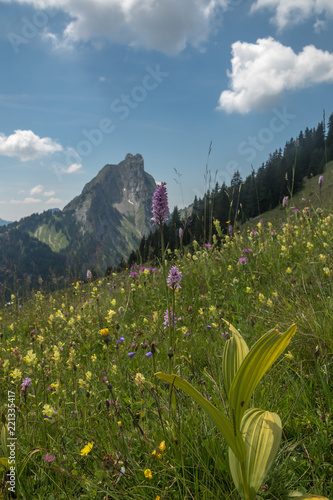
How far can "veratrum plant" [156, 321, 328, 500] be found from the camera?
103 cm

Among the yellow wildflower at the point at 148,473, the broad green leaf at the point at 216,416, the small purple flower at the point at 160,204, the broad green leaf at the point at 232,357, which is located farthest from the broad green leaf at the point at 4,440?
the small purple flower at the point at 160,204

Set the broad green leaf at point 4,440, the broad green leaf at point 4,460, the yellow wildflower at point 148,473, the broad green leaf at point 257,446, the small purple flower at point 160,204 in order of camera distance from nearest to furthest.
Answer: the broad green leaf at point 257,446, the yellow wildflower at point 148,473, the broad green leaf at point 4,460, the broad green leaf at point 4,440, the small purple flower at point 160,204

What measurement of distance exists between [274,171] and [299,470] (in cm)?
6722

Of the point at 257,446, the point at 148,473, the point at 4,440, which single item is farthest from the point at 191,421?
the point at 4,440

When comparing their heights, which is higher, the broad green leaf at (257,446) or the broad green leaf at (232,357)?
the broad green leaf at (232,357)

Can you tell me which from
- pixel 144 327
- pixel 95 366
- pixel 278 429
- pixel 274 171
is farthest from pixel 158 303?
pixel 274 171

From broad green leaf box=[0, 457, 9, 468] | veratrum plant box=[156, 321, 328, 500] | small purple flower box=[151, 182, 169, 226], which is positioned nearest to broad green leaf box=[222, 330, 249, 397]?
veratrum plant box=[156, 321, 328, 500]

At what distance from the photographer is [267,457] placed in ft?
3.72

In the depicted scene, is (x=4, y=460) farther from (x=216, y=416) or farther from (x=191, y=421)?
(x=216, y=416)

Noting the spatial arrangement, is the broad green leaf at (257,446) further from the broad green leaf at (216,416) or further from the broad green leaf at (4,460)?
the broad green leaf at (4,460)

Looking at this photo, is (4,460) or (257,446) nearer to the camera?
(257,446)

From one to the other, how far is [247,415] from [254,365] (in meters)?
0.27

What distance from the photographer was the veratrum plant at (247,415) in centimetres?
103

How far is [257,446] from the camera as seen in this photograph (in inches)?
45.7
